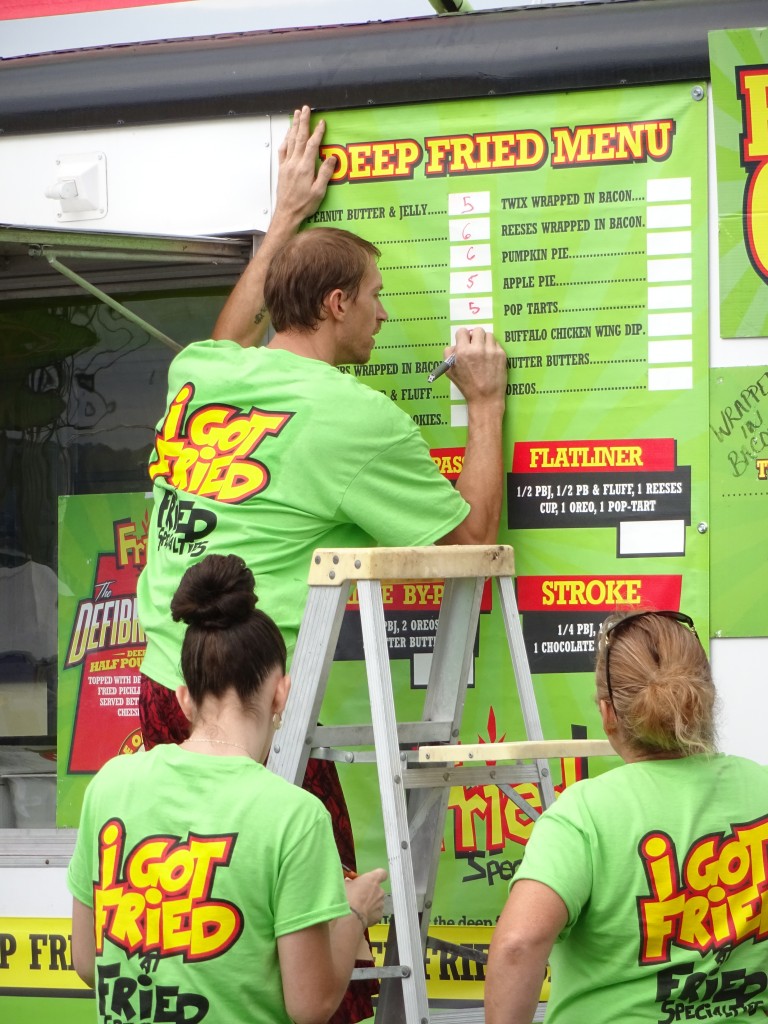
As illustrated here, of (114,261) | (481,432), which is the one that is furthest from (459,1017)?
(114,261)

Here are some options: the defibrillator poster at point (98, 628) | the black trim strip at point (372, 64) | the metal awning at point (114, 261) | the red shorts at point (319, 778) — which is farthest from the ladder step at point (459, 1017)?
the black trim strip at point (372, 64)

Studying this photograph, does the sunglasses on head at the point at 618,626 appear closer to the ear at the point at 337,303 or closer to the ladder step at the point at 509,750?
the ladder step at the point at 509,750

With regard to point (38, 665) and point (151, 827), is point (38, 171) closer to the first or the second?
point (38, 665)

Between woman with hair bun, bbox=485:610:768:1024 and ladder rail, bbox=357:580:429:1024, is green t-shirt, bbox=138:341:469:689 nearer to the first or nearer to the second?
ladder rail, bbox=357:580:429:1024

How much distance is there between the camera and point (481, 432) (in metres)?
3.27

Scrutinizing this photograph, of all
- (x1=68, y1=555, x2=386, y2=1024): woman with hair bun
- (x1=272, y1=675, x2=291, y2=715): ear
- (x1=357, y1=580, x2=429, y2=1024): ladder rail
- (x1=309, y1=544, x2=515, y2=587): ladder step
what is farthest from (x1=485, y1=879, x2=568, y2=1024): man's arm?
(x1=309, y1=544, x2=515, y2=587): ladder step

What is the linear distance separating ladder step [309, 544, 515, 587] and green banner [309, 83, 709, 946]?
0.55 metres

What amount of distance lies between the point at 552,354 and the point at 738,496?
574 millimetres

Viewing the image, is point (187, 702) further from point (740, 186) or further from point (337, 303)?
point (740, 186)


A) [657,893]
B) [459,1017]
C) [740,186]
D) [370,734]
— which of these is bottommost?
[459,1017]

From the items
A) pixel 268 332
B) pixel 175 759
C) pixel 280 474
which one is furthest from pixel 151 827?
pixel 268 332

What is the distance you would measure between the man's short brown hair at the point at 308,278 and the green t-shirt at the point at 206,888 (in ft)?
4.37

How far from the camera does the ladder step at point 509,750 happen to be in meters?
2.38

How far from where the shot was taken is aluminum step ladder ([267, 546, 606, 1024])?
102 inches
